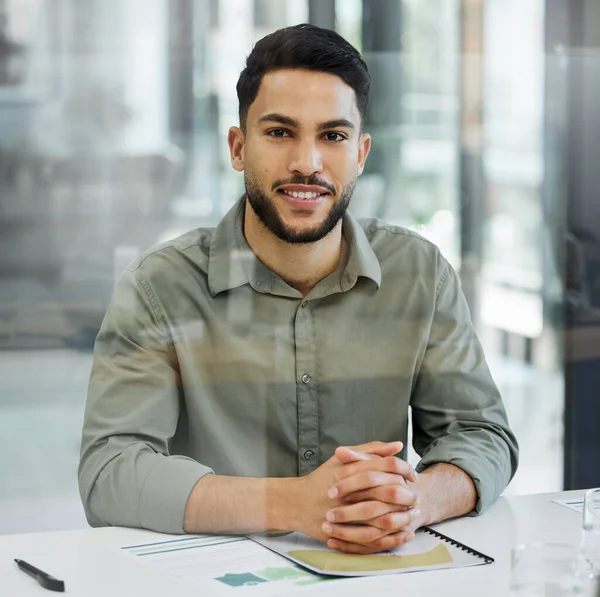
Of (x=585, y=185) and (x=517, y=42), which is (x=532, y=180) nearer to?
(x=585, y=185)

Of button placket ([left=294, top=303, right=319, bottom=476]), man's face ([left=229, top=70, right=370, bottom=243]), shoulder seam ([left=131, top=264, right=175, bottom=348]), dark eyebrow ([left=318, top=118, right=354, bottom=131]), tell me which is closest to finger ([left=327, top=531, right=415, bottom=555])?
button placket ([left=294, top=303, right=319, bottom=476])

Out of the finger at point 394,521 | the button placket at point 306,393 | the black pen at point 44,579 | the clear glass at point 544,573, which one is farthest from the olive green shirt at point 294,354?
the clear glass at point 544,573

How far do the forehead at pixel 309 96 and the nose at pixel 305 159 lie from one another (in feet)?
0.15

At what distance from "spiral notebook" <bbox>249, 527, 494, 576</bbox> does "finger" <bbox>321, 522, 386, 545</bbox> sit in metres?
0.02

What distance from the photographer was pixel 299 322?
6.09 feet

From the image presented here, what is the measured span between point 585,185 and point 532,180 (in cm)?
15

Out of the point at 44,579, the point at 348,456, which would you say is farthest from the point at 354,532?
the point at 44,579

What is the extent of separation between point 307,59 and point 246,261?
0.39m

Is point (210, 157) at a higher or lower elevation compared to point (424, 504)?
higher

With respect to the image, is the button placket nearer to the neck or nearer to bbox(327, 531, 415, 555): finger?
the neck

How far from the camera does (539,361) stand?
108 inches

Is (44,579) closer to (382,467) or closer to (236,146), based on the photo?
(382,467)

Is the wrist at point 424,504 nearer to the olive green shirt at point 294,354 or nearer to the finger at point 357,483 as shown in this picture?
the finger at point 357,483

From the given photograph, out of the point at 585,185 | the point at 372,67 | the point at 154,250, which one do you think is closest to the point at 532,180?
the point at 585,185
